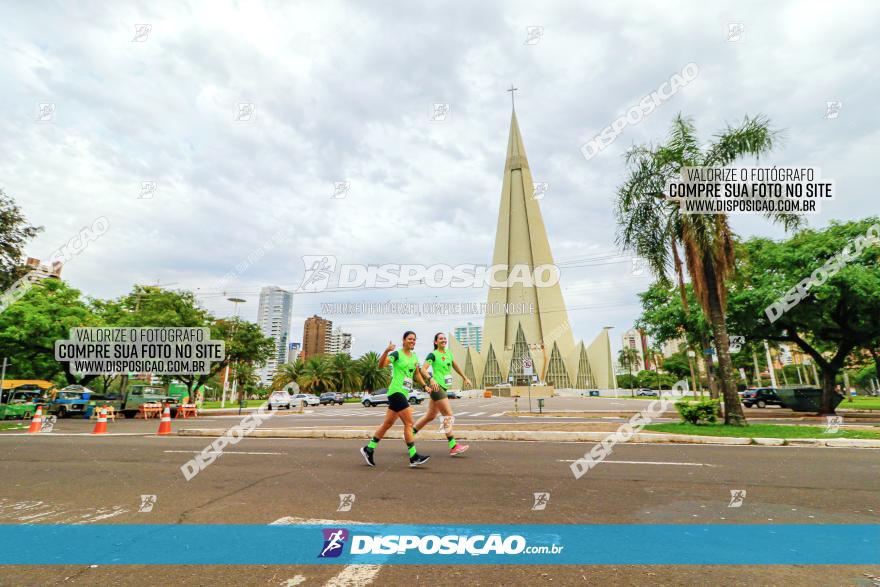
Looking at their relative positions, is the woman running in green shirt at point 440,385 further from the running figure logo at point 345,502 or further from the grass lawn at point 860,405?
the grass lawn at point 860,405

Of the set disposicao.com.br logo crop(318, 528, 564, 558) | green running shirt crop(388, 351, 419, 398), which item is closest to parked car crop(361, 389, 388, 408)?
green running shirt crop(388, 351, 419, 398)

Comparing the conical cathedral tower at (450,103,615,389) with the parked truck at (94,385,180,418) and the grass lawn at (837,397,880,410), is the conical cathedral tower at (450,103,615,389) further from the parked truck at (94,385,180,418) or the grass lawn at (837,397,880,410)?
the parked truck at (94,385,180,418)

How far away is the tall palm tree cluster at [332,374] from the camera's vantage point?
5831cm

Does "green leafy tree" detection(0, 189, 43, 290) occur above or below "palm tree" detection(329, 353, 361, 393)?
A: above

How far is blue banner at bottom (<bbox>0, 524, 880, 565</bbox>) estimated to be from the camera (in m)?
3.01

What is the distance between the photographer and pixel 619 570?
2.80 metres

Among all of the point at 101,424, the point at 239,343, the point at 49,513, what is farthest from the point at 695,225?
the point at 239,343

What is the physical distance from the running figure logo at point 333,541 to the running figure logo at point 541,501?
184 cm

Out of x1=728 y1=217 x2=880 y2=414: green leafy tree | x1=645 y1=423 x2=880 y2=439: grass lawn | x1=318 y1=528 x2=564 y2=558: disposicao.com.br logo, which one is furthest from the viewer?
x1=728 y1=217 x2=880 y2=414: green leafy tree

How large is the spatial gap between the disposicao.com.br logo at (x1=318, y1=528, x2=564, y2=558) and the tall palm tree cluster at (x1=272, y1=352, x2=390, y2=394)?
186ft

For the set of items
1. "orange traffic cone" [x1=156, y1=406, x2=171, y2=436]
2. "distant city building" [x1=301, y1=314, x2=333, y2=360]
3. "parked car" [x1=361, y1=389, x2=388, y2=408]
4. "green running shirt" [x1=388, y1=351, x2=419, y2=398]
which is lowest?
"parked car" [x1=361, y1=389, x2=388, y2=408]

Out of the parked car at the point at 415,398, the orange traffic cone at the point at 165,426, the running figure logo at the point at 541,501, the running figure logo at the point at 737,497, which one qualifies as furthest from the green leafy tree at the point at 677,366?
the running figure logo at the point at 541,501

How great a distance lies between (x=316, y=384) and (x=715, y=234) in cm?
5386

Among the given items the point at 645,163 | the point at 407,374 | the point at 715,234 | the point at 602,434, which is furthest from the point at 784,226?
the point at 407,374
